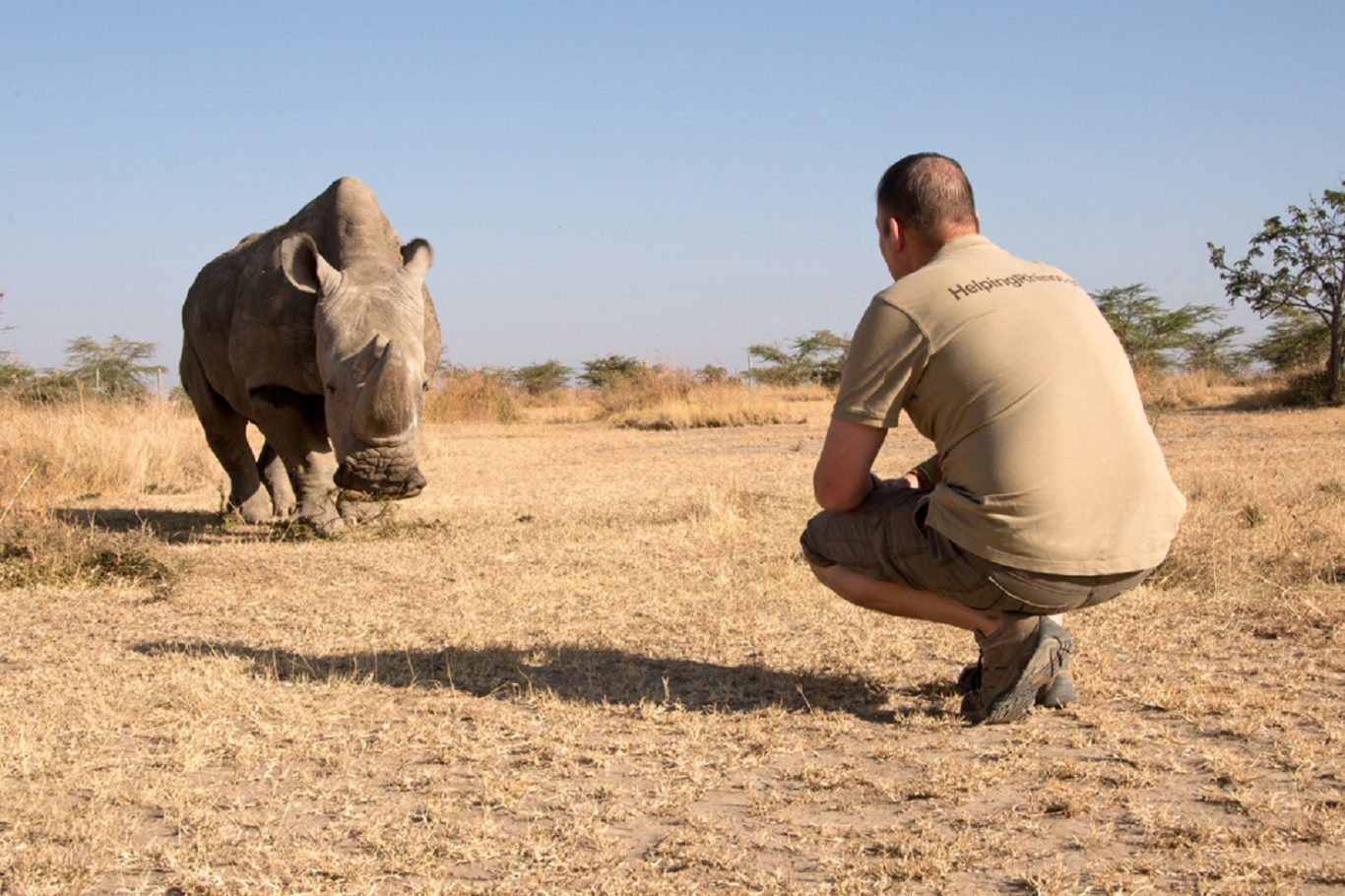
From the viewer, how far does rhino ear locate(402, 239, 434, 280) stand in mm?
7613

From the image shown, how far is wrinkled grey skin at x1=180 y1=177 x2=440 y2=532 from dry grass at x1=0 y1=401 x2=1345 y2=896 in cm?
78

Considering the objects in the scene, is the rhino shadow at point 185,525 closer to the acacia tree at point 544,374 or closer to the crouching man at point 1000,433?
the crouching man at point 1000,433

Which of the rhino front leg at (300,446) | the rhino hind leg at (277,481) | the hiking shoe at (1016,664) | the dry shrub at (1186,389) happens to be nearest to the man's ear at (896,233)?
the hiking shoe at (1016,664)

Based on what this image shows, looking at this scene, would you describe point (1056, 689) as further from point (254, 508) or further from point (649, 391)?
point (649, 391)

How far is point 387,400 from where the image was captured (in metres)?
6.42

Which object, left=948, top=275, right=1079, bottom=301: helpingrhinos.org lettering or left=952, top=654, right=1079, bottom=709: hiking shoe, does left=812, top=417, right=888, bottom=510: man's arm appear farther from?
left=952, top=654, right=1079, bottom=709: hiking shoe

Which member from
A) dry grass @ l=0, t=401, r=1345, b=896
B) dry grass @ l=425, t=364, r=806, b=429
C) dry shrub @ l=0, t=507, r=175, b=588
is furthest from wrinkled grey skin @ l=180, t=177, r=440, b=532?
dry grass @ l=425, t=364, r=806, b=429

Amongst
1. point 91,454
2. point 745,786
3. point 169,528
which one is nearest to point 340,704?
point 745,786

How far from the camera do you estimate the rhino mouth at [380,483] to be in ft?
21.7

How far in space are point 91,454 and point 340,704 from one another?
8086 mm

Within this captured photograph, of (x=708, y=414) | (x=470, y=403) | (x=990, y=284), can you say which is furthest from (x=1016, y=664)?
(x=470, y=403)

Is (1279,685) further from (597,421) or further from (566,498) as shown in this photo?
(597,421)

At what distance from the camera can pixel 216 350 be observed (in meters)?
8.34

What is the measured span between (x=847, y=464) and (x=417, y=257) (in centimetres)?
487
